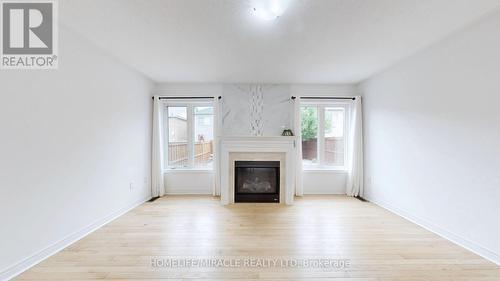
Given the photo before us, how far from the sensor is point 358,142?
14.4 ft

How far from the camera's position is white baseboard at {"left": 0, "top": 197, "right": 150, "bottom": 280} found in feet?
6.03

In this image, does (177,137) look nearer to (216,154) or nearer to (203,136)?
(203,136)

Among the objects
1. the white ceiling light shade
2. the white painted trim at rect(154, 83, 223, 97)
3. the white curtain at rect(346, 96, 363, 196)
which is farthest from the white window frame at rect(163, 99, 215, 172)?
the white curtain at rect(346, 96, 363, 196)

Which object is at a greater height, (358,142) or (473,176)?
(358,142)

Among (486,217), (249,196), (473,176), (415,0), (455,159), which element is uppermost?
(415,0)

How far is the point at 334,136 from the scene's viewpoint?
15.6 feet

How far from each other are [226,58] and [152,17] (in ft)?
4.03

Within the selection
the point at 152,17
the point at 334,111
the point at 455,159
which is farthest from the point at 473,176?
the point at 152,17

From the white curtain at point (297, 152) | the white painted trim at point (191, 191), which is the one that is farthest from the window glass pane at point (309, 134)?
the white painted trim at point (191, 191)

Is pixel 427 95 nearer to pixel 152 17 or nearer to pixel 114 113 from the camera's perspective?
pixel 152 17

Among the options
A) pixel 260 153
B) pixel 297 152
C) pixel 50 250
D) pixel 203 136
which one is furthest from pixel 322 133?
pixel 50 250

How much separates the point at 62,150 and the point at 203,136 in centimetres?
259

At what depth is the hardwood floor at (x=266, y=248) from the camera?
1898 mm

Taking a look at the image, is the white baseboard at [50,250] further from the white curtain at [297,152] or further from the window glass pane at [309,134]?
the window glass pane at [309,134]
